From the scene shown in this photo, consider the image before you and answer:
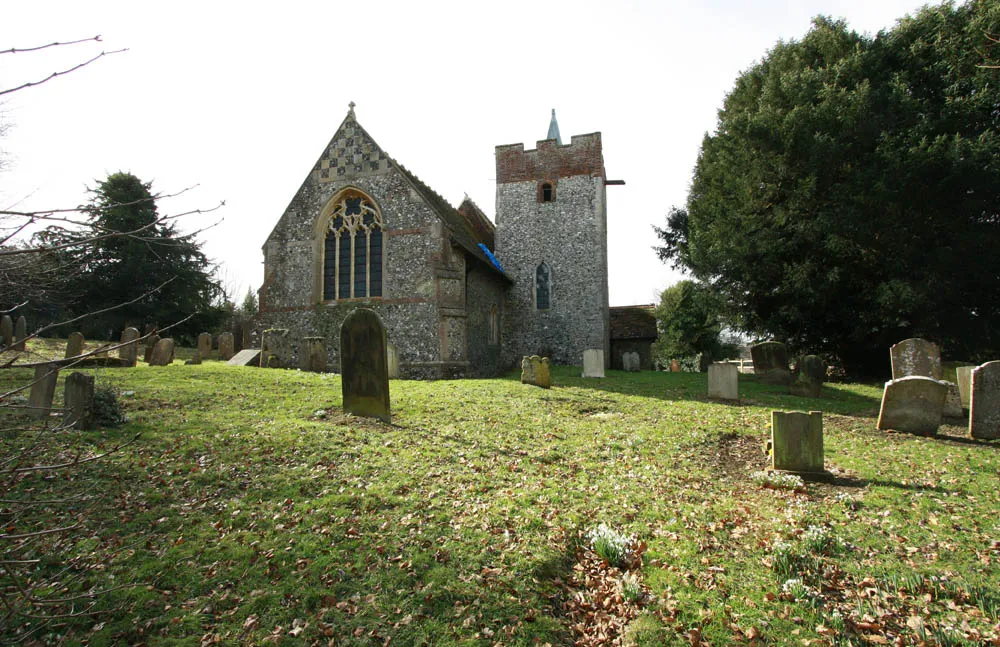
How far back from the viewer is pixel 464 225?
74.9 feet

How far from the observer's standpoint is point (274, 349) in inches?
627

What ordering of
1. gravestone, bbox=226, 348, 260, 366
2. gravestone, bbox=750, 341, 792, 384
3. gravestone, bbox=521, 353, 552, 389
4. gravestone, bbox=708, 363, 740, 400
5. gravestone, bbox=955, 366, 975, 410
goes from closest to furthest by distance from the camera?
gravestone, bbox=955, 366, 975, 410 < gravestone, bbox=708, 363, 740, 400 < gravestone, bbox=521, 353, 552, 389 < gravestone, bbox=750, 341, 792, 384 < gravestone, bbox=226, 348, 260, 366

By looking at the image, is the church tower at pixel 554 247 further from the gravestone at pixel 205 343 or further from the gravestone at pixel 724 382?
the gravestone at pixel 205 343

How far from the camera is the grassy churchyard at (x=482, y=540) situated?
3723mm

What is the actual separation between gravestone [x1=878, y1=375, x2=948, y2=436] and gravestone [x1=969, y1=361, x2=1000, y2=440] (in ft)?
1.45

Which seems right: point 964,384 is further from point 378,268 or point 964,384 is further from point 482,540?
point 378,268

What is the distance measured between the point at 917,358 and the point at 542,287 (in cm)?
1394

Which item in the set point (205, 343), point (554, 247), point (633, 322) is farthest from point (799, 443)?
point (205, 343)

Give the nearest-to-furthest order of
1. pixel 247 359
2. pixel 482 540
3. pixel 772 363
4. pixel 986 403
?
1. pixel 482 540
2. pixel 986 403
3. pixel 247 359
4. pixel 772 363

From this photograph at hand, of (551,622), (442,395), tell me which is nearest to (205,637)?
(551,622)

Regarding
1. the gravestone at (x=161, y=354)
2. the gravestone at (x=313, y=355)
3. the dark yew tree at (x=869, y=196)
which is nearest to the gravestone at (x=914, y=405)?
the dark yew tree at (x=869, y=196)

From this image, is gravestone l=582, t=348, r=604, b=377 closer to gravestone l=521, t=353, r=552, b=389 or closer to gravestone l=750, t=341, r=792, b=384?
gravestone l=521, t=353, r=552, b=389

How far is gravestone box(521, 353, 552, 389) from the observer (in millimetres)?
14117

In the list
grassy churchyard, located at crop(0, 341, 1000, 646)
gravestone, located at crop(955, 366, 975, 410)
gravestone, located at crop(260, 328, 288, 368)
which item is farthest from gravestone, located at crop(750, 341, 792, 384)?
gravestone, located at crop(260, 328, 288, 368)
